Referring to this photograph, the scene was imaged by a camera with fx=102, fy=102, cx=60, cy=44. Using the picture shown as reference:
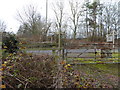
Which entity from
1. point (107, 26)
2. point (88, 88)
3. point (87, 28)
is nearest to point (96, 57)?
point (88, 88)

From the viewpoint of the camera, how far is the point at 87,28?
7.09 m

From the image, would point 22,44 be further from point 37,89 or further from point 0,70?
point 37,89

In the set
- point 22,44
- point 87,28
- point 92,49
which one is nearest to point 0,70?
point 22,44

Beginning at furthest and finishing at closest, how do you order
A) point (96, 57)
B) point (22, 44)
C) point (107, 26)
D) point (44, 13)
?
point (107, 26), point (44, 13), point (96, 57), point (22, 44)

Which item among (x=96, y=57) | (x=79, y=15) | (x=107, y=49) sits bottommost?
(x=96, y=57)

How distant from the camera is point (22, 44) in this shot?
6.99 feet

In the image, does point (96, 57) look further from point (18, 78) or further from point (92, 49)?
point (18, 78)

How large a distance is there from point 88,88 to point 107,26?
19.9ft

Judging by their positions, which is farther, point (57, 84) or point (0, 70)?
point (0, 70)

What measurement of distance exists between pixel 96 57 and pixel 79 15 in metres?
4.65

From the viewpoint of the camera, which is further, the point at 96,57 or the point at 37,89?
the point at 96,57

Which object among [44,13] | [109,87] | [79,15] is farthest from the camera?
[79,15]

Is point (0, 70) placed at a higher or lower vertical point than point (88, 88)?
higher

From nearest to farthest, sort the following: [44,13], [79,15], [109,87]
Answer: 1. [109,87]
2. [44,13]
3. [79,15]
